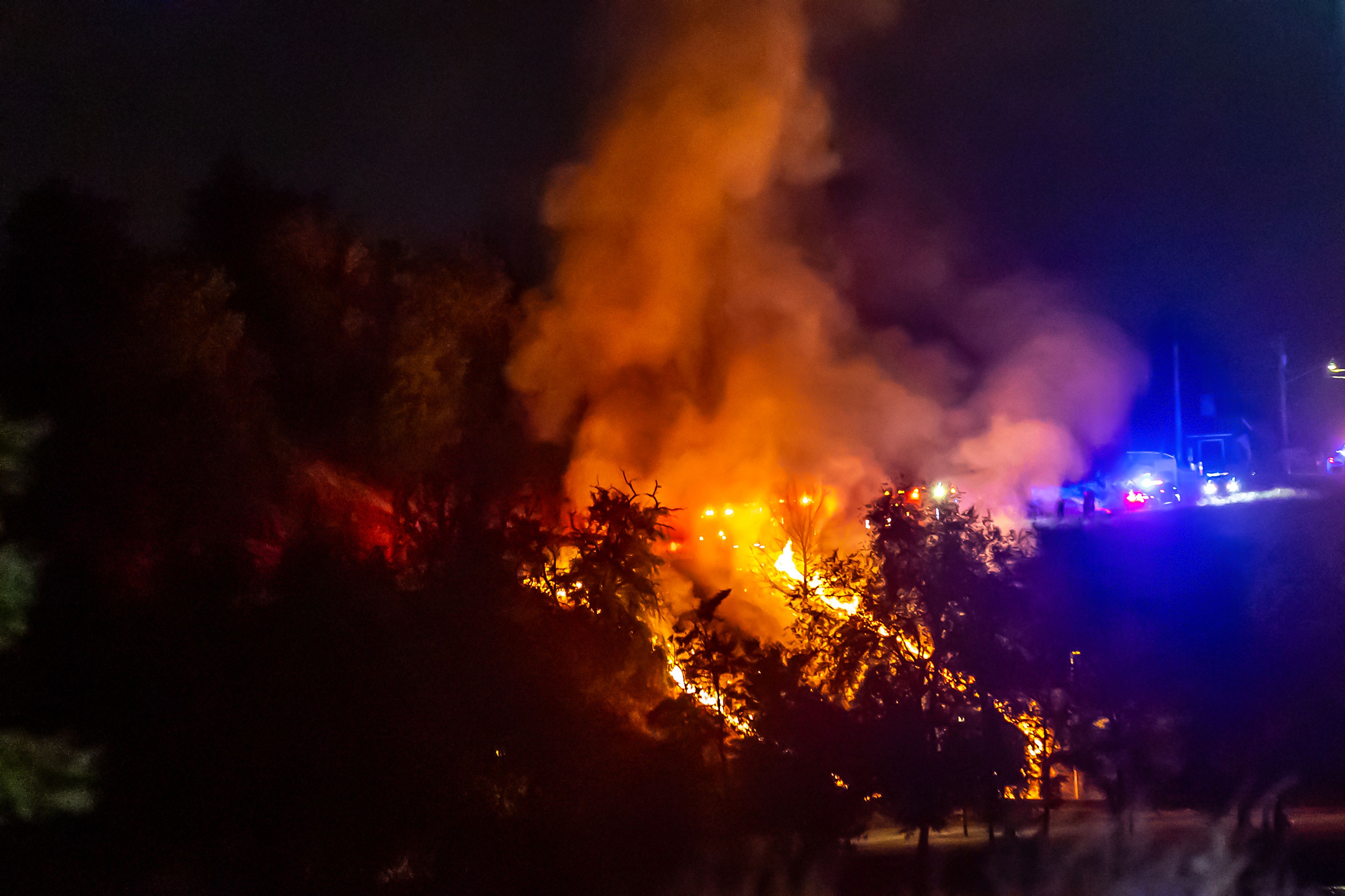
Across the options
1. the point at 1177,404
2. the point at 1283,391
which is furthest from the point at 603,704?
the point at 1177,404

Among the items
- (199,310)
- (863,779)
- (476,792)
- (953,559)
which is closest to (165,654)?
(476,792)

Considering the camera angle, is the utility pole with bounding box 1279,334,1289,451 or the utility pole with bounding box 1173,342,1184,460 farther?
the utility pole with bounding box 1173,342,1184,460

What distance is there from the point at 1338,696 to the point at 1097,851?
4.60 m

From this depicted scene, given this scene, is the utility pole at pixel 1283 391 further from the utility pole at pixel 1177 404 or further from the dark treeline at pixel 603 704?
the dark treeline at pixel 603 704

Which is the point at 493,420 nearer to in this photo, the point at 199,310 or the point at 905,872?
the point at 199,310

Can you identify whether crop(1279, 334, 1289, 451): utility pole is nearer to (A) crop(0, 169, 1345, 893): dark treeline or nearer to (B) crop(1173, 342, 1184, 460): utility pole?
(B) crop(1173, 342, 1184, 460): utility pole

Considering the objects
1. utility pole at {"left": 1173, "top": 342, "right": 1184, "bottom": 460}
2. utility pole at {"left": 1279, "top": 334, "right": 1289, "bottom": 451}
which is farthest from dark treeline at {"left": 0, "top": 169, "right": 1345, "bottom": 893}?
utility pole at {"left": 1173, "top": 342, "right": 1184, "bottom": 460}

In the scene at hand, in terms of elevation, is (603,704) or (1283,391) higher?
(1283,391)

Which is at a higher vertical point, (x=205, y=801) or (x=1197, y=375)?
(x=1197, y=375)

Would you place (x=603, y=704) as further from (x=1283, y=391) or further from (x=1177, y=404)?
(x=1177, y=404)

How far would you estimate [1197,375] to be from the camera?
5316cm

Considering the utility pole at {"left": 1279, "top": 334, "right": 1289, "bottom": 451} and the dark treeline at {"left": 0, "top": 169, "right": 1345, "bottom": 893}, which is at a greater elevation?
the utility pole at {"left": 1279, "top": 334, "right": 1289, "bottom": 451}

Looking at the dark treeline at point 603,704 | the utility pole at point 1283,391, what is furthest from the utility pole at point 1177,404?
the dark treeline at point 603,704

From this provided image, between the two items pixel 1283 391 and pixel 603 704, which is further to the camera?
pixel 1283 391
